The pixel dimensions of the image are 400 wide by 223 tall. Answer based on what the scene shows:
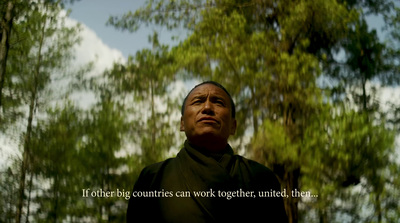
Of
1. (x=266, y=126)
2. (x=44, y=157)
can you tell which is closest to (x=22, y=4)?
(x=266, y=126)

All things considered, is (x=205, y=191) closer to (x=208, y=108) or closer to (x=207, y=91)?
(x=208, y=108)

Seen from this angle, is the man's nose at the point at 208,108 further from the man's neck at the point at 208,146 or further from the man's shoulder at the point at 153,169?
the man's shoulder at the point at 153,169

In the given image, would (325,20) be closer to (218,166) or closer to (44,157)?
(218,166)

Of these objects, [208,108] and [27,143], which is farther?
[27,143]

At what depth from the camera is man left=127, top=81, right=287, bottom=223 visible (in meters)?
1.87

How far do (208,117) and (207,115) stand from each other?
0.02 m

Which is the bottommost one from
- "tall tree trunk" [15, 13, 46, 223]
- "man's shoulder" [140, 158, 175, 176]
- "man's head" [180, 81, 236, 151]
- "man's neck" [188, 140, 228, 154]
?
"man's shoulder" [140, 158, 175, 176]

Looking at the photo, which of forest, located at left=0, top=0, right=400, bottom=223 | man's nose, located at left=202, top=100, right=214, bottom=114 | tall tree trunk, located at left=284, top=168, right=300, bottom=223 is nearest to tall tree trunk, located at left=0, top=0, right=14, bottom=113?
forest, located at left=0, top=0, right=400, bottom=223

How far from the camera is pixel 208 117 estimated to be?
6.96ft

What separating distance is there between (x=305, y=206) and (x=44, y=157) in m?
8.34

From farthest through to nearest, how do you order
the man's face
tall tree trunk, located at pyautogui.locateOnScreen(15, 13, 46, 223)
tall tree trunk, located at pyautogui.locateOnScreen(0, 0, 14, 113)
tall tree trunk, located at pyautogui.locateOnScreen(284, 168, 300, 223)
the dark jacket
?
tall tree trunk, located at pyautogui.locateOnScreen(15, 13, 46, 223) < tall tree trunk, located at pyautogui.locateOnScreen(284, 168, 300, 223) < tall tree trunk, located at pyautogui.locateOnScreen(0, 0, 14, 113) < the man's face < the dark jacket

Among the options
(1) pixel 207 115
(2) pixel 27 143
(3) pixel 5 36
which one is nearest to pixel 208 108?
(1) pixel 207 115

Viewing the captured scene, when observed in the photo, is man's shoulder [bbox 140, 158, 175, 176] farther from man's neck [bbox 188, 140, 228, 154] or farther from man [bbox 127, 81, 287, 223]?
man's neck [bbox 188, 140, 228, 154]

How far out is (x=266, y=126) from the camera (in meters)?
7.00
